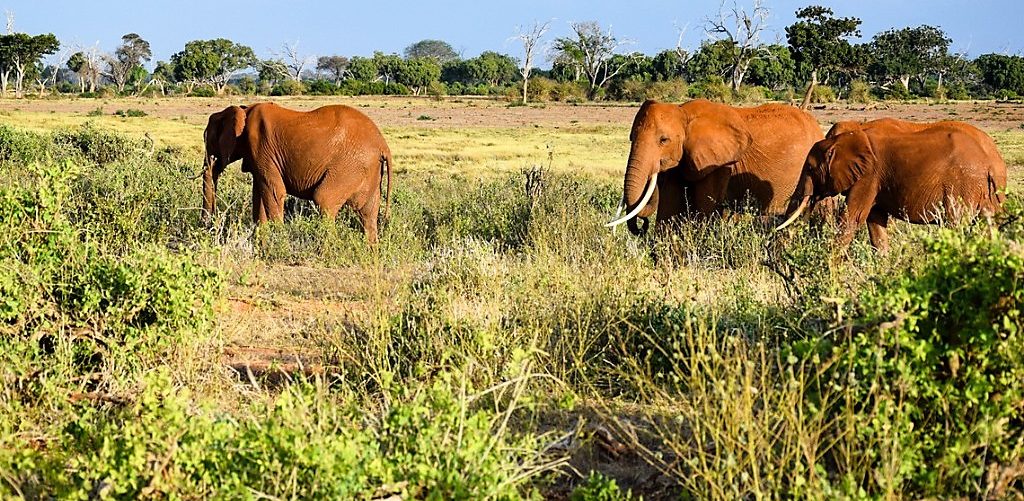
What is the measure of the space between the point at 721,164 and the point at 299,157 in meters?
3.85

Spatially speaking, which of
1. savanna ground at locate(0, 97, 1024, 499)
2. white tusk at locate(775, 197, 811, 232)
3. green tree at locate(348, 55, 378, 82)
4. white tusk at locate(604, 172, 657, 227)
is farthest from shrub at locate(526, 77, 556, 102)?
savanna ground at locate(0, 97, 1024, 499)

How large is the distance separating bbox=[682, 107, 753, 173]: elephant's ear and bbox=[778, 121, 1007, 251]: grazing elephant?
0.84 meters

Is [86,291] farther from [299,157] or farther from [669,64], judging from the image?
[669,64]

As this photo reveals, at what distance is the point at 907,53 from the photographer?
272 feet

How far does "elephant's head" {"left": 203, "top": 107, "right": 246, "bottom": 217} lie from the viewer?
11266 mm

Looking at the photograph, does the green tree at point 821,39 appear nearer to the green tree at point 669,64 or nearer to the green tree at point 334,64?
the green tree at point 669,64

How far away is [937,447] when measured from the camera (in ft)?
12.8

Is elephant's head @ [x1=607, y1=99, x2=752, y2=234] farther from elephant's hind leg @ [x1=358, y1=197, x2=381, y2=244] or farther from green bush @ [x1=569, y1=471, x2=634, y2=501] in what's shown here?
green bush @ [x1=569, y1=471, x2=634, y2=501]

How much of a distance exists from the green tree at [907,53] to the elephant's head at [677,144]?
215ft

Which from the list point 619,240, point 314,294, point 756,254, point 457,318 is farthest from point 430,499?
point 619,240

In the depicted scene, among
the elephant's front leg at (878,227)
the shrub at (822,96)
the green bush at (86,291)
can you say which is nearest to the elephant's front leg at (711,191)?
the elephant's front leg at (878,227)

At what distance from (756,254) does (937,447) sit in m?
5.13

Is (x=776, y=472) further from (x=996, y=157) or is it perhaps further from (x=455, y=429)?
(x=996, y=157)

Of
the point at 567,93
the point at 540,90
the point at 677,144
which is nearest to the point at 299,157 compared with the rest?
the point at 677,144
